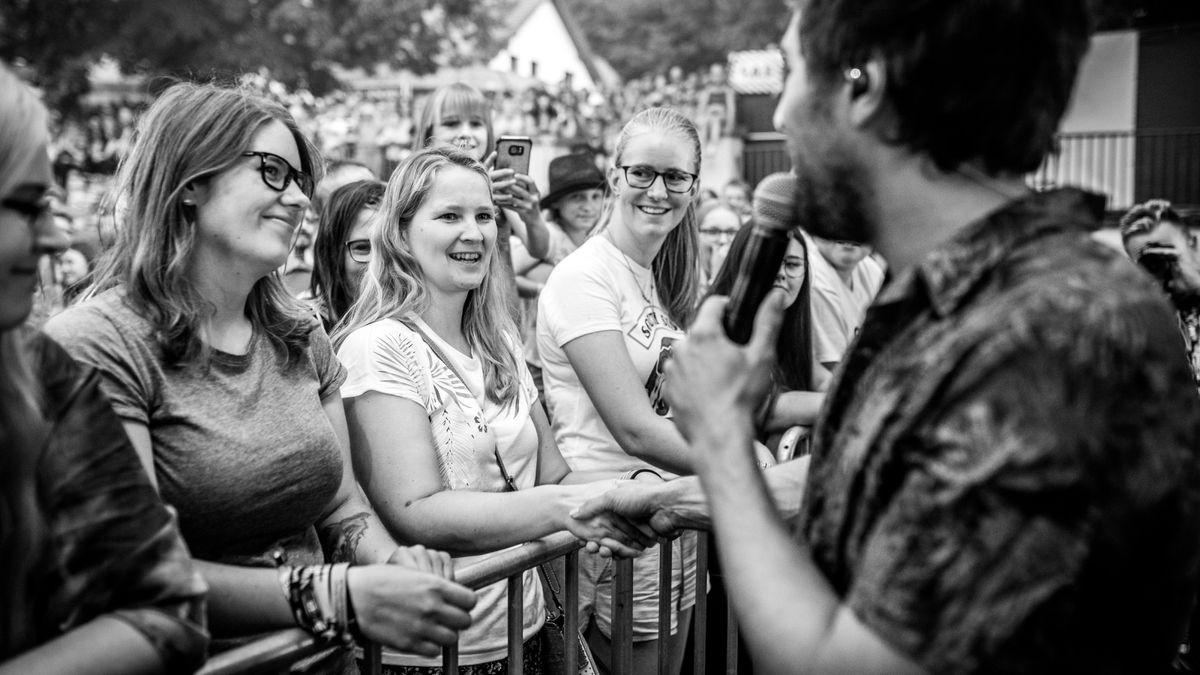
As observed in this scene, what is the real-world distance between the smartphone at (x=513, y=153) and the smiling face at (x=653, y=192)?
660mm

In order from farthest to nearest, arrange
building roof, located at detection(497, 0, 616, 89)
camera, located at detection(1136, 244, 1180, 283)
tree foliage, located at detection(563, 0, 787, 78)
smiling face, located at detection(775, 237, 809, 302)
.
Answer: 1. tree foliage, located at detection(563, 0, 787, 78)
2. building roof, located at detection(497, 0, 616, 89)
3. camera, located at detection(1136, 244, 1180, 283)
4. smiling face, located at detection(775, 237, 809, 302)

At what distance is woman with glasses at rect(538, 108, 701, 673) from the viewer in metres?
3.44

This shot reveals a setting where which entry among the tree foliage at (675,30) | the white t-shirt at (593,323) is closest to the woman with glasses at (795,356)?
the white t-shirt at (593,323)

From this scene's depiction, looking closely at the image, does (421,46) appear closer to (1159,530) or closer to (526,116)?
(526,116)

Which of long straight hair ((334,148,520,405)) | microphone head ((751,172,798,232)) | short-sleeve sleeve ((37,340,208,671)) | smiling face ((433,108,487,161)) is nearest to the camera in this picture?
short-sleeve sleeve ((37,340,208,671))

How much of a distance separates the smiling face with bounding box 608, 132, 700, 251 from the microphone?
185cm

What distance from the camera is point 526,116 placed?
17.2 metres

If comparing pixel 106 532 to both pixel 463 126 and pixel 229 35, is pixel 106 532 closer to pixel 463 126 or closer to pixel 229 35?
pixel 463 126

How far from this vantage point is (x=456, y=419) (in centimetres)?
294

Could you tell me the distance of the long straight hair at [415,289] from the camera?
317cm

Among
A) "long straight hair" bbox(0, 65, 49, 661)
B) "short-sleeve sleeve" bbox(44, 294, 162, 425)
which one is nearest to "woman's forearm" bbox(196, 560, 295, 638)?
"short-sleeve sleeve" bbox(44, 294, 162, 425)

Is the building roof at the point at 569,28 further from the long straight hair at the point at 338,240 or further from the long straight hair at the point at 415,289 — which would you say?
the long straight hair at the point at 415,289

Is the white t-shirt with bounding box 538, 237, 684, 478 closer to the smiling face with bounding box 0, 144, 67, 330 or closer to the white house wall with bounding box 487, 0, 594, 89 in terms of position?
the smiling face with bounding box 0, 144, 67, 330

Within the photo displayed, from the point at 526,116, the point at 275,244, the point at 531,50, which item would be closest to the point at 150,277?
the point at 275,244
